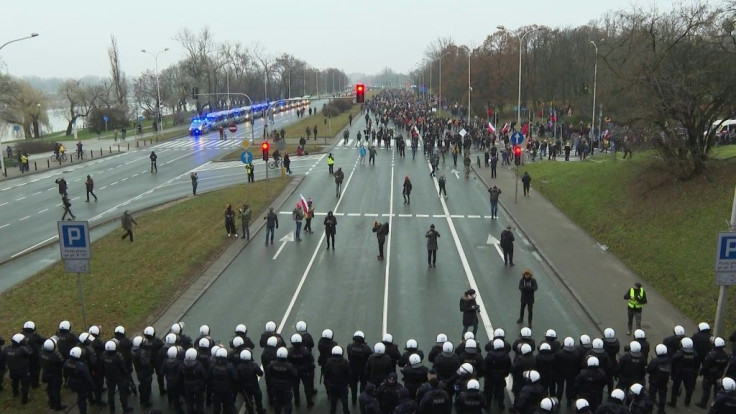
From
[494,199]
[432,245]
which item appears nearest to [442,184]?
[494,199]

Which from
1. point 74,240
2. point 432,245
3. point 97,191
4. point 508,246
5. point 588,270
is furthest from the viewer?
Answer: point 97,191

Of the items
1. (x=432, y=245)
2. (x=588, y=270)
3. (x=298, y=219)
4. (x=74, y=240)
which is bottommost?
(x=588, y=270)

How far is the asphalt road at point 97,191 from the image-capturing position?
2266cm

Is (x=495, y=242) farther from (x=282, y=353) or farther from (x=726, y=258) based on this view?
(x=282, y=353)

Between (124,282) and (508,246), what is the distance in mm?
11048

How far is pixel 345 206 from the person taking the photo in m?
28.9

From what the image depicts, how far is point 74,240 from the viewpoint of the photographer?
1210 centimetres

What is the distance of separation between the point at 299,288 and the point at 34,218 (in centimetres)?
1760

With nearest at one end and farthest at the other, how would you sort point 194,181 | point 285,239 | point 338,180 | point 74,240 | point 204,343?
1. point 204,343
2. point 74,240
3. point 285,239
4. point 338,180
5. point 194,181

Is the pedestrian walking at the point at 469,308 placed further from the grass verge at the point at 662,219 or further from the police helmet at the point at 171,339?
the police helmet at the point at 171,339

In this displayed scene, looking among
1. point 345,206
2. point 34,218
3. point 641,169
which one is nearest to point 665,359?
point 641,169

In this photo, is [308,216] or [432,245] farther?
[308,216]

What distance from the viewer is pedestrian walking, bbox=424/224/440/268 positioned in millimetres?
18797

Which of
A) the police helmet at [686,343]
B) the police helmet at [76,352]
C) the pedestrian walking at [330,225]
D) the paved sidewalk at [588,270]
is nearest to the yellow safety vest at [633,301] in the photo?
the paved sidewalk at [588,270]
